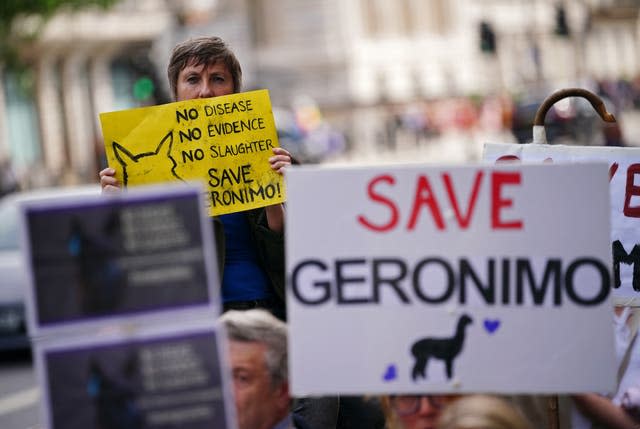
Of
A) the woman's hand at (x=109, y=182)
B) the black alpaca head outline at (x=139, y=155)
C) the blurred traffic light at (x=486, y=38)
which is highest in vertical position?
the blurred traffic light at (x=486, y=38)

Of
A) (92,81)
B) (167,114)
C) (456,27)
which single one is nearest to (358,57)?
(456,27)

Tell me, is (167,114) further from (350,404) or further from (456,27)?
(456,27)

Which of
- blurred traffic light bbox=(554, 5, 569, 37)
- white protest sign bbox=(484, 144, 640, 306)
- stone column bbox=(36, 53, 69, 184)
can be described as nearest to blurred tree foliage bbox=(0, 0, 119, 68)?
blurred traffic light bbox=(554, 5, 569, 37)

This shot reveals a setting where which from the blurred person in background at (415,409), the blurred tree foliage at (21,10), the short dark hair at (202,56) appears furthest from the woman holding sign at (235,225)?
the blurred tree foliage at (21,10)

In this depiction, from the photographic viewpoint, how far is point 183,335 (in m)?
3.45

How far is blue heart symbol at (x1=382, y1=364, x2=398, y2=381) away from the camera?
3713 millimetres

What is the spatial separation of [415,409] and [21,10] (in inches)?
1115

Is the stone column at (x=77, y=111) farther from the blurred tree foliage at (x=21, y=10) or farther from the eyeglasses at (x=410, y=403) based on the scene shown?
the eyeglasses at (x=410, y=403)

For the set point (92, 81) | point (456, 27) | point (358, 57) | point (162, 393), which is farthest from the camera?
point (456, 27)

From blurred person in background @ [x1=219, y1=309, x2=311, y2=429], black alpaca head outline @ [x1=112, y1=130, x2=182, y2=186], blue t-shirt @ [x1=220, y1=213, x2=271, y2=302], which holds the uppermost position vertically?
black alpaca head outline @ [x1=112, y1=130, x2=182, y2=186]

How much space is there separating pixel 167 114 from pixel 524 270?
1.54 metres

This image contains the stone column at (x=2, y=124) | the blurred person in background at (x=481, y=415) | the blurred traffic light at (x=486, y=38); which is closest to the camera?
the blurred person in background at (x=481, y=415)

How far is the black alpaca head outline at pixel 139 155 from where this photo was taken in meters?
4.70

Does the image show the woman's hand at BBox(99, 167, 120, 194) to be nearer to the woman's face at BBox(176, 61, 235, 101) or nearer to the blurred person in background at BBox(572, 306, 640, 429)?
the woman's face at BBox(176, 61, 235, 101)
